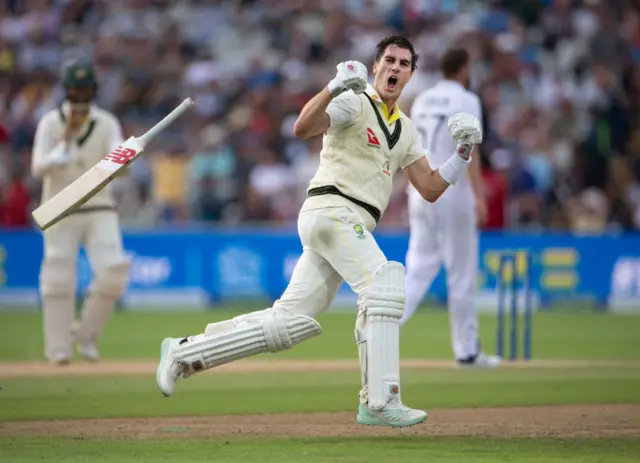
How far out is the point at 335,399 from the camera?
31.0 feet

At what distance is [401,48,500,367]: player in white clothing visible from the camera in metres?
11.2

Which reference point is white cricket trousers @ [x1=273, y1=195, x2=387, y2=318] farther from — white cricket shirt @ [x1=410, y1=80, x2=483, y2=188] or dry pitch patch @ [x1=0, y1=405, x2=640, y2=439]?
white cricket shirt @ [x1=410, y1=80, x2=483, y2=188]

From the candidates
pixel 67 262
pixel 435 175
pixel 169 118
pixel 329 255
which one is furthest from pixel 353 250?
pixel 67 262

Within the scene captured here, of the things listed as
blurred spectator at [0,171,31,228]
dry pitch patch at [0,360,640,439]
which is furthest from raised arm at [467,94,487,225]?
blurred spectator at [0,171,31,228]

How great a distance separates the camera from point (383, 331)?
715cm

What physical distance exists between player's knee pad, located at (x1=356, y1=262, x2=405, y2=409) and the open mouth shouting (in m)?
1.06

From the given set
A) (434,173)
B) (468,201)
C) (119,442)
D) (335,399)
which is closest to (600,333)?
(468,201)

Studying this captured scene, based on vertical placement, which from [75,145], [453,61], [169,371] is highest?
[453,61]

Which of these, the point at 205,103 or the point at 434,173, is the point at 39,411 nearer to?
the point at 434,173

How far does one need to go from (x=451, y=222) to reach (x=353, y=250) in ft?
13.3

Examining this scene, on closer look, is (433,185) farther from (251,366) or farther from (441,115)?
(251,366)

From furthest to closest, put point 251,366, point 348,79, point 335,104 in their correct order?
1. point 251,366
2. point 335,104
3. point 348,79

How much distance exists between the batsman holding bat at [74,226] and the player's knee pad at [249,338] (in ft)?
14.5

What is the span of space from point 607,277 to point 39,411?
11.1 metres
